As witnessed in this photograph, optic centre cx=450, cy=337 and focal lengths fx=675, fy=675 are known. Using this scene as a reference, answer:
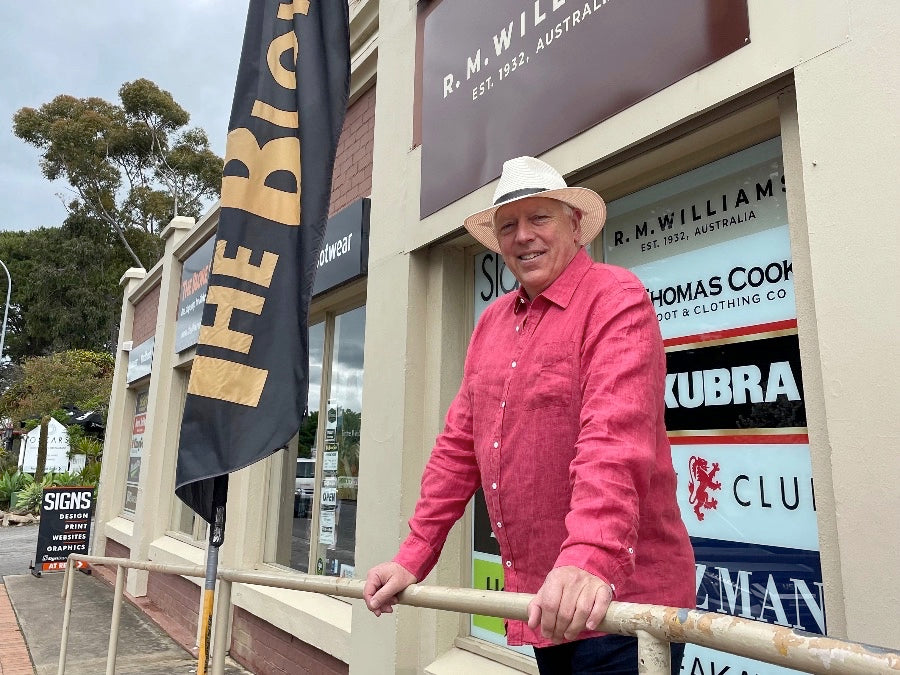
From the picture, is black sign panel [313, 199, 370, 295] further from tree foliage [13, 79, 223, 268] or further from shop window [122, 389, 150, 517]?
tree foliage [13, 79, 223, 268]

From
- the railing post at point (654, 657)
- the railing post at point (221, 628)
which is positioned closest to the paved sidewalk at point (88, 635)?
the railing post at point (221, 628)

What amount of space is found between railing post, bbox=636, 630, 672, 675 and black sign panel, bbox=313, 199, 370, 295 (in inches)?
145

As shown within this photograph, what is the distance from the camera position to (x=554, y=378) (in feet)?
4.91

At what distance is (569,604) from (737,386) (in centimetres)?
163

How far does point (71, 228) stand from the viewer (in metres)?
31.8

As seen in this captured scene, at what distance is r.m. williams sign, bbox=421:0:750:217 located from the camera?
2.40m

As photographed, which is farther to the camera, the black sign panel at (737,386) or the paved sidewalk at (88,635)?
the paved sidewalk at (88,635)

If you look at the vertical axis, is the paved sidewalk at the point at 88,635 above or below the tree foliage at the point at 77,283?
below

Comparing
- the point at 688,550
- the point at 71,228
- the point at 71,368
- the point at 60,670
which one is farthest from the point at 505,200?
the point at 71,228

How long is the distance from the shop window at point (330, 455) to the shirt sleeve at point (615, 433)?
3475mm

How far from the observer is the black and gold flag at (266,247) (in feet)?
10.7

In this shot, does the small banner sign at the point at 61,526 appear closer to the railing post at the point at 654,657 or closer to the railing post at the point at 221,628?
the railing post at the point at 221,628

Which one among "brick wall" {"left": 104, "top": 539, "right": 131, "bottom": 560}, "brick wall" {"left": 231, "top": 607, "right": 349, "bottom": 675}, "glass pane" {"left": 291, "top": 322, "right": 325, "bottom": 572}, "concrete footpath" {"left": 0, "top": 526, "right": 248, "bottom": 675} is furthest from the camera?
"brick wall" {"left": 104, "top": 539, "right": 131, "bottom": 560}

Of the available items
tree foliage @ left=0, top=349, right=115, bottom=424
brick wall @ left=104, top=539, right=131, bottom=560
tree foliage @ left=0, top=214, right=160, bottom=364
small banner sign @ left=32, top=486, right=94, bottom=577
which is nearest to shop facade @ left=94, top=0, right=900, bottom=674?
brick wall @ left=104, top=539, right=131, bottom=560
